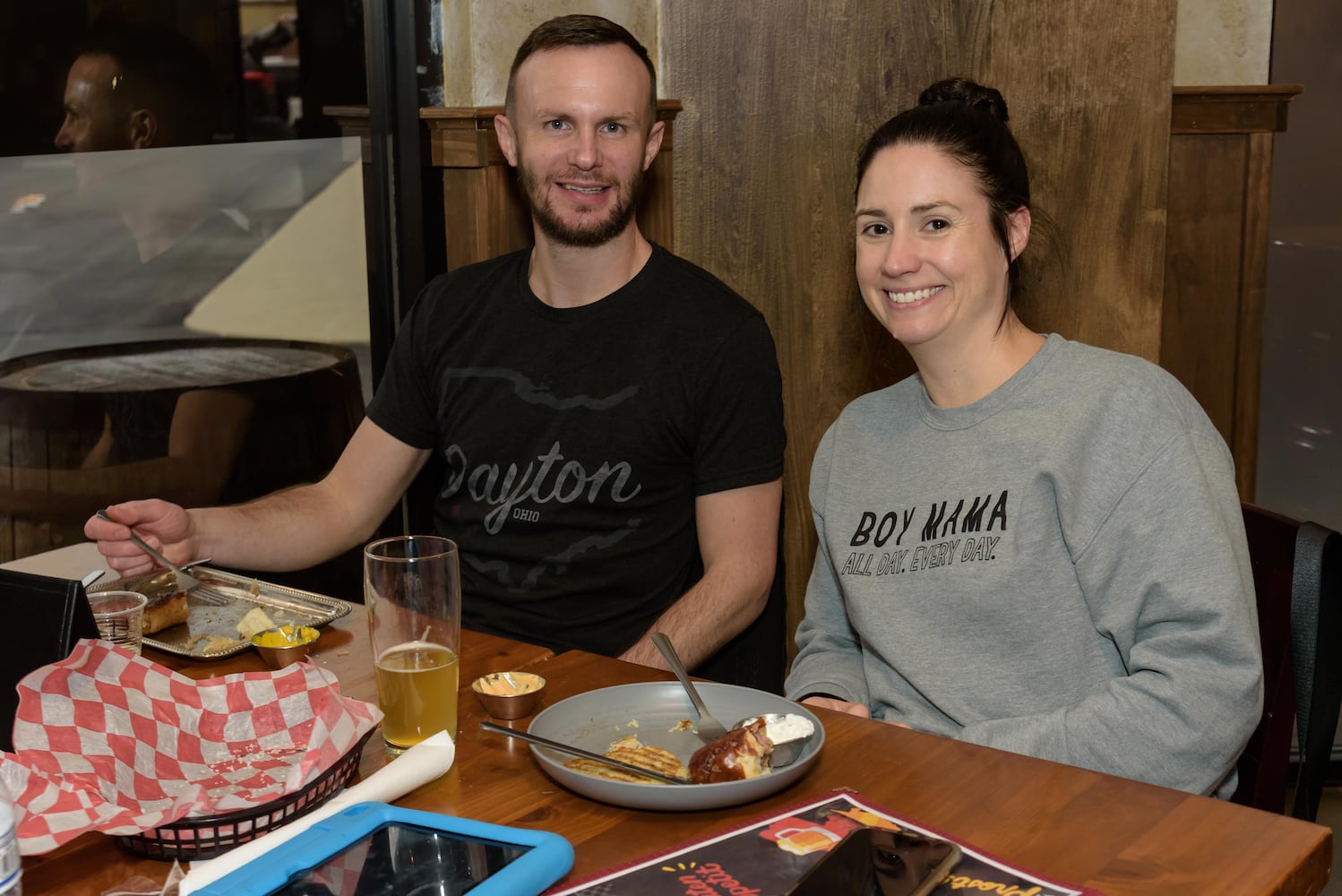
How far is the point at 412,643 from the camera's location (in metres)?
1.21

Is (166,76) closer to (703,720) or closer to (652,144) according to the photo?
(652,144)

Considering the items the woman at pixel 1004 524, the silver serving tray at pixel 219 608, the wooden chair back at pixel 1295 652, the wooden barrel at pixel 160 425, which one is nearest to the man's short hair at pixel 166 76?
the wooden barrel at pixel 160 425

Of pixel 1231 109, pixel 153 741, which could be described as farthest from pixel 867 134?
pixel 153 741

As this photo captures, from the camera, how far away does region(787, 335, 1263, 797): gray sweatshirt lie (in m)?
1.30

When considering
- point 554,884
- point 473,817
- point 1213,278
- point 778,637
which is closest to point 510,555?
point 778,637

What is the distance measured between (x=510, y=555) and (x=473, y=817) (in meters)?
1.00

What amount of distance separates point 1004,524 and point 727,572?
60 cm

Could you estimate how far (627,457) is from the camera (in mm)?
1989

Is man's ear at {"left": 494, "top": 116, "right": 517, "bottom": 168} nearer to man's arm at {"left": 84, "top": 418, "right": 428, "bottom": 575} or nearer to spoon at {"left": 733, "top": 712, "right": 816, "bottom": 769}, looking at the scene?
man's arm at {"left": 84, "top": 418, "right": 428, "bottom": 575}

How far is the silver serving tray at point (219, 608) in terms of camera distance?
1453 mm

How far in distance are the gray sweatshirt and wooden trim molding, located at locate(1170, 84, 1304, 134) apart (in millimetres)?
1528

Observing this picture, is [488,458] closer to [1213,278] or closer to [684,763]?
[684,763]

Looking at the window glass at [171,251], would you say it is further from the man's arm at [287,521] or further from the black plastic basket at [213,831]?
the black plastic basket at [213,831]

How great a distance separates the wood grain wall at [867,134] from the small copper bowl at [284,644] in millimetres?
1427
